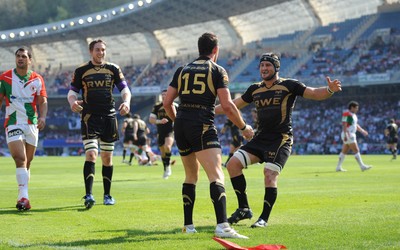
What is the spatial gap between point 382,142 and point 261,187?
132ft

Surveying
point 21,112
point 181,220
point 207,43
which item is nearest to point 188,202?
point 181,220

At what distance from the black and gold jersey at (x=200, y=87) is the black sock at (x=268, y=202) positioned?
56.4 inches

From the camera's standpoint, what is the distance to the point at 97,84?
11.6m

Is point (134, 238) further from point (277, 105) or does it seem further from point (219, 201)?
point (277, 105)

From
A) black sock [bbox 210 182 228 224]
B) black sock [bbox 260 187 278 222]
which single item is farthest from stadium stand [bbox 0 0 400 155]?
black sock [bbox 210 182 228 224]

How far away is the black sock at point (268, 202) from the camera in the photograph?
905cm

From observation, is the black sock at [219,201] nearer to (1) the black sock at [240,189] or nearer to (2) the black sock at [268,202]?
(2) the black sock at [268,202]

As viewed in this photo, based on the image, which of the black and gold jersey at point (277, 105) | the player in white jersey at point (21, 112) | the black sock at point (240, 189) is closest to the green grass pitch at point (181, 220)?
the black sock at point (240, 189)

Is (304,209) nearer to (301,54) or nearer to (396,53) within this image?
(396,53)

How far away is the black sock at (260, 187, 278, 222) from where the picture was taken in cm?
905

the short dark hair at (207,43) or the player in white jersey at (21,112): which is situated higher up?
the short dark hair at (207,43)

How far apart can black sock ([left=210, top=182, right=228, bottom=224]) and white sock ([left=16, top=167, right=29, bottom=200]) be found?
3927mm

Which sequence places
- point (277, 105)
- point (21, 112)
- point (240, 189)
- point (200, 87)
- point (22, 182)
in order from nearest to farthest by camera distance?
point (200, 87) < point (240, 189) < point (277, 105) < point (22, 182) < point (21, 112)

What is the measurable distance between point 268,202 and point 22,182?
3.94 m
